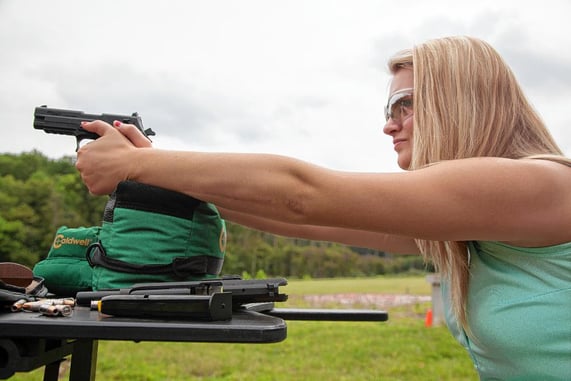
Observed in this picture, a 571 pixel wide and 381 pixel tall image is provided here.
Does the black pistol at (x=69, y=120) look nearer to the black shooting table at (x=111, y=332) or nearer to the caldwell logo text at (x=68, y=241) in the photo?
Answer: the caldwell logo text at (x=68, y=241)

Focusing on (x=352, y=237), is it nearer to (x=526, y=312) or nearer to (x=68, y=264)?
(x=526, y=312)

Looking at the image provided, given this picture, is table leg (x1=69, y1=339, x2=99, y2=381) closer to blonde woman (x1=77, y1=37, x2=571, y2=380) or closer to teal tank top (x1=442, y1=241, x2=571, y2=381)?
blonde woman (x1=77, y1=37, x2=571, y2=380)

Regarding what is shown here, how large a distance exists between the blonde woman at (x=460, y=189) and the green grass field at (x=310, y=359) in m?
2.62

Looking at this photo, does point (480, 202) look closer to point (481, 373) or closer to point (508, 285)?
point (508, 285)

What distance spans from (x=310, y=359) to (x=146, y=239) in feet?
14.4

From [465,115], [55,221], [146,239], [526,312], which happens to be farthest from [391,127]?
[55,221]

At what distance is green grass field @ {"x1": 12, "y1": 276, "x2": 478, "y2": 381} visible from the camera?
4.71 metres

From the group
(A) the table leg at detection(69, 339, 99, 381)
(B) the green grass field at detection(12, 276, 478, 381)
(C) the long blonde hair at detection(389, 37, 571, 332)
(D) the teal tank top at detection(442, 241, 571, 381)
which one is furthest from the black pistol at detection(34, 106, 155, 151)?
(B) the green grass field at detection(12, 276, 478, 381)

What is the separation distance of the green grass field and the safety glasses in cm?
250

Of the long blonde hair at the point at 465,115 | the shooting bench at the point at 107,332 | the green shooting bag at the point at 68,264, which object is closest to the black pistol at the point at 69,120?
the green shooting bag at the point at 68,264

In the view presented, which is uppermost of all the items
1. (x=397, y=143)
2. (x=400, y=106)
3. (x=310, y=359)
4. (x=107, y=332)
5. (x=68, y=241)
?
(x=400, y=106)

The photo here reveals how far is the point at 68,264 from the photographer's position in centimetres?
→ 157

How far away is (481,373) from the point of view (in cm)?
153

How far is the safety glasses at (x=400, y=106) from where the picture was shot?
1.63 meters
